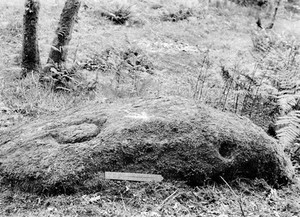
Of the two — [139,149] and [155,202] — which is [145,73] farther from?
[155,202]

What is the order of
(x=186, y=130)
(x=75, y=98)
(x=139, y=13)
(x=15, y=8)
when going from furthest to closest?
(x=139, y=13) < (x=15, y=8) < (x=75, y=98) < (x=186, y=130)

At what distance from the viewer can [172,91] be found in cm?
578

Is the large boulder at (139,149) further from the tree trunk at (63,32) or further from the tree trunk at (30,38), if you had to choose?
the tree trunk at (30,38)

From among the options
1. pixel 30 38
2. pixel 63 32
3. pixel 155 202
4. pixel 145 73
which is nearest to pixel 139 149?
pixel 155 202

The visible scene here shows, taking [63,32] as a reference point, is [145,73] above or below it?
below

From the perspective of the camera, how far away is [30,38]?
5777 millimetres

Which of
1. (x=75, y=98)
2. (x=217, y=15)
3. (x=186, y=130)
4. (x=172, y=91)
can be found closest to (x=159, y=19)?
(x=217, y=15)

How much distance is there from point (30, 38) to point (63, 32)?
1.94 ft

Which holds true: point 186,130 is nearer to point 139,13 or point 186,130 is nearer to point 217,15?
point 139,13

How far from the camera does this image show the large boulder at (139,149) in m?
2.38

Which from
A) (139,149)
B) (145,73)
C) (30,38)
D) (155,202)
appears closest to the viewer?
(155,202)

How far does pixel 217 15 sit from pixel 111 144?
42.9ft

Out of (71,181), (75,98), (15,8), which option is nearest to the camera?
(71,181)

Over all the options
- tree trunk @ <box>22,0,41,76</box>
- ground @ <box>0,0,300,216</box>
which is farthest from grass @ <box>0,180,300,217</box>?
tree trunk @ <box>22,0,41,76</box>
